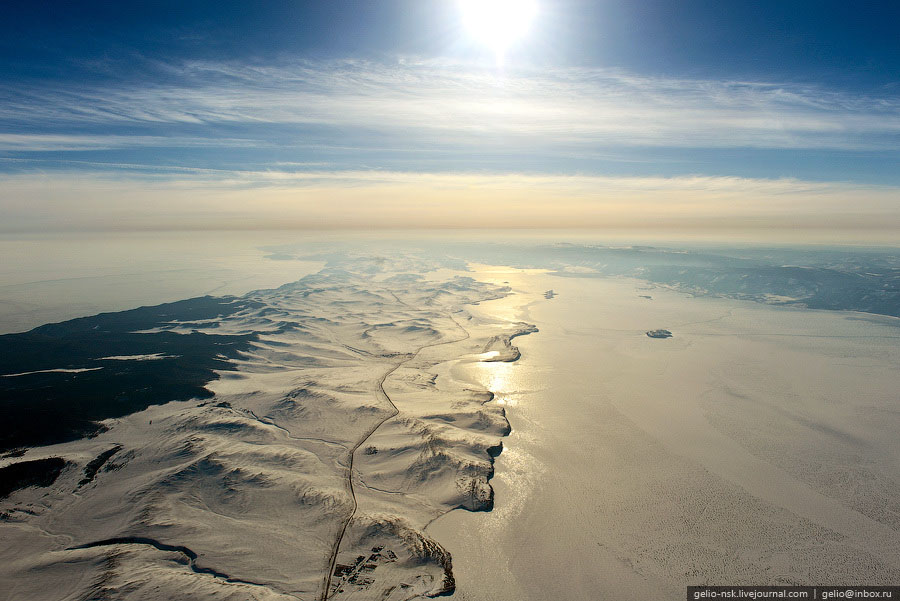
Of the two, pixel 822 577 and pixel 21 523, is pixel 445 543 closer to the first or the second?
pixel 822 577

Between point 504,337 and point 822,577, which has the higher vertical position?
point 822,577

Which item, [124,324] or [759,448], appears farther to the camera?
[124,324]

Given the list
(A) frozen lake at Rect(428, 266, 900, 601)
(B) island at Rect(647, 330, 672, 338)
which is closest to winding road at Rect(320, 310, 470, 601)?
(A) frozen lake at Rect(428, 266, 900, 601)

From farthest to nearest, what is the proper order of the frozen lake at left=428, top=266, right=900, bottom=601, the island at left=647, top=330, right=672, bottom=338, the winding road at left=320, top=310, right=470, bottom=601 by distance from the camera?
1. the island at left=647, top=330, right=672, bottom=338
2. the frozen lake at left=428, top=266, right=900, bottom=601
3. the winding road at left=320, top=310, right=470, bottom=601

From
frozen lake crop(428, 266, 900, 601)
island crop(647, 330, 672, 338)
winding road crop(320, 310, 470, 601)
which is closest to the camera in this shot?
winding road crop(320, 310, 470, 601)

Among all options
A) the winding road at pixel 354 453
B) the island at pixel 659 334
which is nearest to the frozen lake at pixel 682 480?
the winding road at pixel 354 453

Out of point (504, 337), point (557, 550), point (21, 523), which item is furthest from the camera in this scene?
point (504, 337)

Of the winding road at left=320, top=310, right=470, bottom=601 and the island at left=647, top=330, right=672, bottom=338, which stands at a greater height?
the winding road at left=320, top=310, right=470, bottom=601

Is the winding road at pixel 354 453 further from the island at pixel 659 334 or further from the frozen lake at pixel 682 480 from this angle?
the island at pixel 659 334

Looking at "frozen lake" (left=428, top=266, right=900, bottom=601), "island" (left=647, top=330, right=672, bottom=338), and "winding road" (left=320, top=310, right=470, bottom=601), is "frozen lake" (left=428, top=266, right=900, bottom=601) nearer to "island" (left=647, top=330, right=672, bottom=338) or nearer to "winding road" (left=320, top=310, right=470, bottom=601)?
"winding road" (left=320, top=310, right=470, bottom=601)

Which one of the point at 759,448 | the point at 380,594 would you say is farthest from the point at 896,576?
the point at 380,594

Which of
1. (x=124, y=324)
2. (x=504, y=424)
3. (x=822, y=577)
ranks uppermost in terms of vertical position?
(x=822, y=577)
